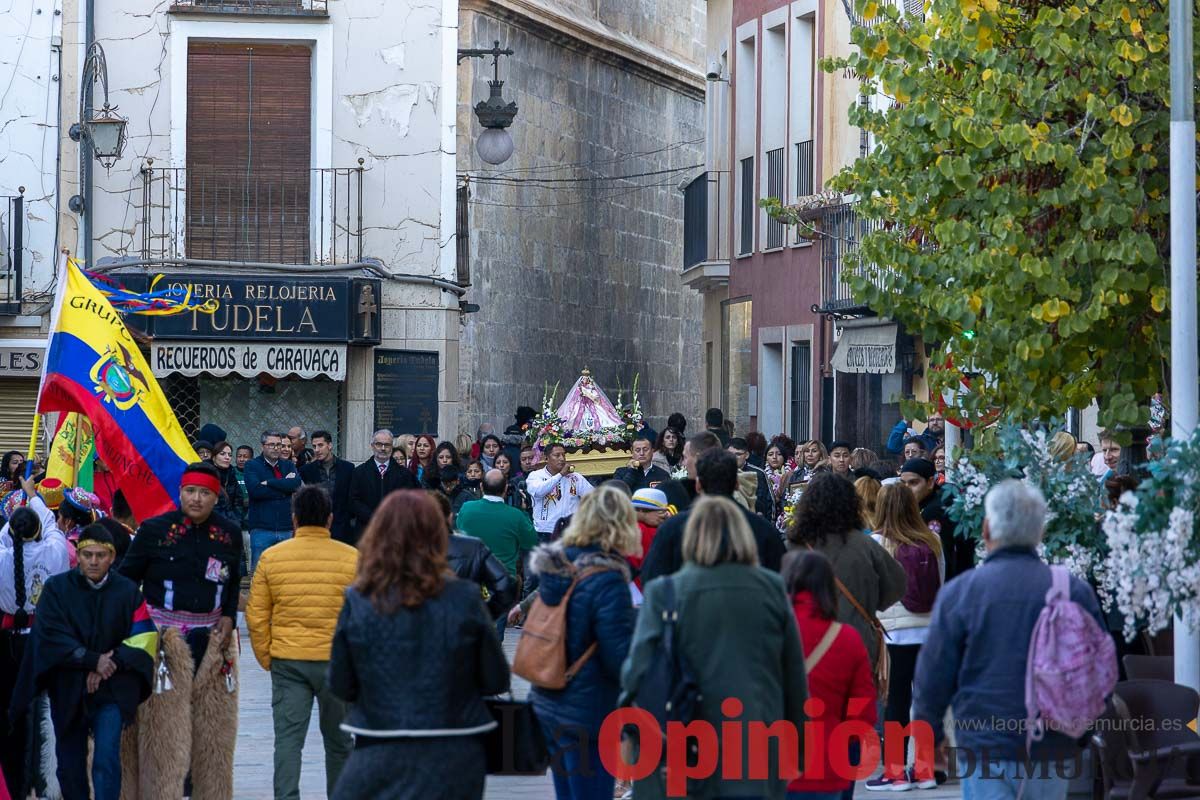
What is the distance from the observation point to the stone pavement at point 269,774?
1158cm

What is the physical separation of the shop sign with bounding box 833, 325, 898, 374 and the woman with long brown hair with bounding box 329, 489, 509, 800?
58.0ft

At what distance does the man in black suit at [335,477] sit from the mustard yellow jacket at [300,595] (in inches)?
301

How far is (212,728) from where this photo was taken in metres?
10.8

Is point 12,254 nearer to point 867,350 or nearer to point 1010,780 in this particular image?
point 867,350

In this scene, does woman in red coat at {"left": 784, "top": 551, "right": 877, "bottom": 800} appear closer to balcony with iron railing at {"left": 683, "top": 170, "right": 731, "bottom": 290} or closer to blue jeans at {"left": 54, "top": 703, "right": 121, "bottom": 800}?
blue jeans at {"left": 54, "top": 703, "right": 121, "bottom": 800}

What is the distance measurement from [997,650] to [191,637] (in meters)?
4.62

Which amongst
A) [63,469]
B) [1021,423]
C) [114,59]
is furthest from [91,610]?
[114,59]

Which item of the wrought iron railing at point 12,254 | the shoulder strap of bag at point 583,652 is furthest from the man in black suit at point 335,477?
the shoulder strap of bag at point 583,652

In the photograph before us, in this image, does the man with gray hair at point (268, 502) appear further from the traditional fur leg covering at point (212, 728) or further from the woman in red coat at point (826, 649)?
the woman in red coat at point (826, 649)

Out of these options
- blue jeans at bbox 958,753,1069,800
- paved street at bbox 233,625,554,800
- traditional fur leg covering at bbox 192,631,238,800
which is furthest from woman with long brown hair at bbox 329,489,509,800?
paved street at bbox 233,625,554,800

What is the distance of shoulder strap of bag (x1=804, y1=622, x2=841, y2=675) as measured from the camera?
8.24m

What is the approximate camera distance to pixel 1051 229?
504 inches

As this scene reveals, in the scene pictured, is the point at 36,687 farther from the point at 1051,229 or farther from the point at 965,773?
the point at 1051,229

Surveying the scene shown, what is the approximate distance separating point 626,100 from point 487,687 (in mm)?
27936
